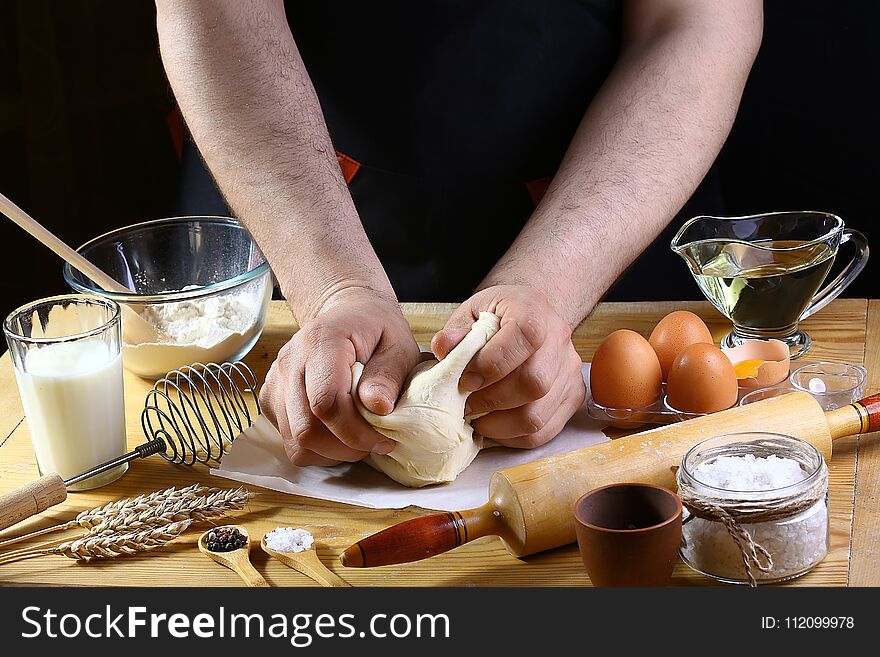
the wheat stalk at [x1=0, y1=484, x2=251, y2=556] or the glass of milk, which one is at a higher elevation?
the glass of milk

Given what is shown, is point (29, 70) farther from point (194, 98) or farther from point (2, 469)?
point (2, 469)

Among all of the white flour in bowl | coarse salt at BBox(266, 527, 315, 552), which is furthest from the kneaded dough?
the white flour in bowl

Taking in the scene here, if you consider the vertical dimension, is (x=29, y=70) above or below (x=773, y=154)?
above

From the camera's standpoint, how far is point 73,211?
275cm

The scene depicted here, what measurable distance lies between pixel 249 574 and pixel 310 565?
0.19ft

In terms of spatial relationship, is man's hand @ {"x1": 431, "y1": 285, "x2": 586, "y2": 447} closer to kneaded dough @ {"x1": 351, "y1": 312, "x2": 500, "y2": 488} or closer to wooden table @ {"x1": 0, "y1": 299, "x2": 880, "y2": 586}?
kneaded dough @ {"x1": 351, "y1": 312, "x2": 500, "y2": 488}

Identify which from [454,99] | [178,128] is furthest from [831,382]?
[178,128]

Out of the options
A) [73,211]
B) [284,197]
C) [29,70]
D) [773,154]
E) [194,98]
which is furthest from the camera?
[73,211]

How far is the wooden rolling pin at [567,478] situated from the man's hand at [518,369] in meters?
0.12

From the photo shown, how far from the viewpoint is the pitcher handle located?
1.37 metres

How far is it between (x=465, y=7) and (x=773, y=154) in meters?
0.96

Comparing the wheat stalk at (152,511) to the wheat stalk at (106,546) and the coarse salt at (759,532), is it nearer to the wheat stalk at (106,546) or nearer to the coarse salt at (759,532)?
the wheat stalk at (106,546)

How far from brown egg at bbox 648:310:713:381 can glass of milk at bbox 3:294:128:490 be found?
2.11ft

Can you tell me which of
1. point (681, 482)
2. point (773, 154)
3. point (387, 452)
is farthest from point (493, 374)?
point (773, 154)
